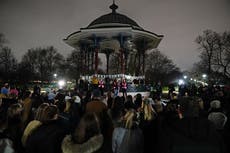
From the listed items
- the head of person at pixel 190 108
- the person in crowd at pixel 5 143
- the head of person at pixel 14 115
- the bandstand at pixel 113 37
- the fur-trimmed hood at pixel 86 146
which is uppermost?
the bandstand at pixel 113 37

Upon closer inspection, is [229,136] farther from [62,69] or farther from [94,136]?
[62,69]

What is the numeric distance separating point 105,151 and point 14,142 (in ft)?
5.85

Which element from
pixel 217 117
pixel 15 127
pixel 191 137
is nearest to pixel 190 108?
pixel 191 137

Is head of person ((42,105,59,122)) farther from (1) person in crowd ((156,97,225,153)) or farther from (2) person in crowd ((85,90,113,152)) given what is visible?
(1) person in crowd ((156,97,225,153))

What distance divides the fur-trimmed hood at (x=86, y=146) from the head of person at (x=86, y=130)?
5 centimetres

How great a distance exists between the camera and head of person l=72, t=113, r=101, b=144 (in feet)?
8.71

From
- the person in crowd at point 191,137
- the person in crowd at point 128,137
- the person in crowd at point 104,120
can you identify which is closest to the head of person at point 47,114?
the person in crowd at point 104,120

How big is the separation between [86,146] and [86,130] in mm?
194

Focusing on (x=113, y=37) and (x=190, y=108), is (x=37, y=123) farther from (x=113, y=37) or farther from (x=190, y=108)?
(x=113, y=37)

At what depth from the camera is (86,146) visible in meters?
2.62

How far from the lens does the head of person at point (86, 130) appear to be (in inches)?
104

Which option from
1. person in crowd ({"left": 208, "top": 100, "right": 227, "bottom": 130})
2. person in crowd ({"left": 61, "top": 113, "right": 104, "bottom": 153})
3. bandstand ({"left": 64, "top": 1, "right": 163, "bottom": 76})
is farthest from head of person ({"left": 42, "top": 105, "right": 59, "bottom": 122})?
bandstand ({"left": 64, "top": 1, "right": 163, "bottom": 76})

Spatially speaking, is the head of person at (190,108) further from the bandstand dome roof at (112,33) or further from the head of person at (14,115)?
the bandstand dome roof at (112,33)

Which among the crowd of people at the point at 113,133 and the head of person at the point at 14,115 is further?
the head of person at the point at 14,115
